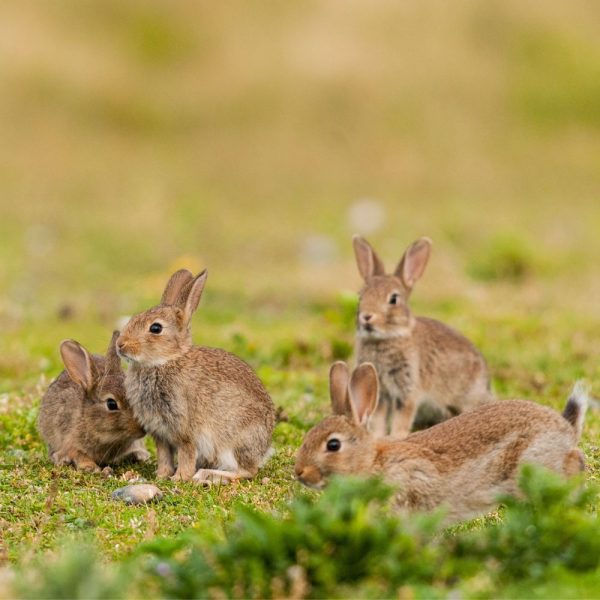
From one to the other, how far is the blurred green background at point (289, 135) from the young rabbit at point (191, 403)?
8.08m

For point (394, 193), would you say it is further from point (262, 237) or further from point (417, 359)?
point (417, 359)

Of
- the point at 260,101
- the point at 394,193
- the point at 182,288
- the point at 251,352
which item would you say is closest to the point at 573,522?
the point at 182,288

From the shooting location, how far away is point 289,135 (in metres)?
25.6

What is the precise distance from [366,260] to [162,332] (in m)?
2.63

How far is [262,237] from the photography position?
19297 millimetres

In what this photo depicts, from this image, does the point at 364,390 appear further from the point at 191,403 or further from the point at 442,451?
the point at 191,403

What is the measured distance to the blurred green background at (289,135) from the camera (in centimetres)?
1867

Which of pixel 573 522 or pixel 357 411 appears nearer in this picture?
pixel 573 522

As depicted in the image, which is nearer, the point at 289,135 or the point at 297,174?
the point at 297,174

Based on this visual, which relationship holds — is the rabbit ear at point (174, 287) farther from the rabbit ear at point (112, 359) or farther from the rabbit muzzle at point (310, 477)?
the rabbit muzzle at point (310, 477)

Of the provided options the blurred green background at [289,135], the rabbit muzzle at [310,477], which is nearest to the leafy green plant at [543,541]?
the rabbit muzzle at [310,477]

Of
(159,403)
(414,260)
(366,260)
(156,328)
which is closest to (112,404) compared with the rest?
(159,403)

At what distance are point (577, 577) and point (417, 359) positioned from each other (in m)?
4.47

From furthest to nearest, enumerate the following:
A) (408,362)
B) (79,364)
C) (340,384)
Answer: (408,362) < (79,364) < (340,384)
